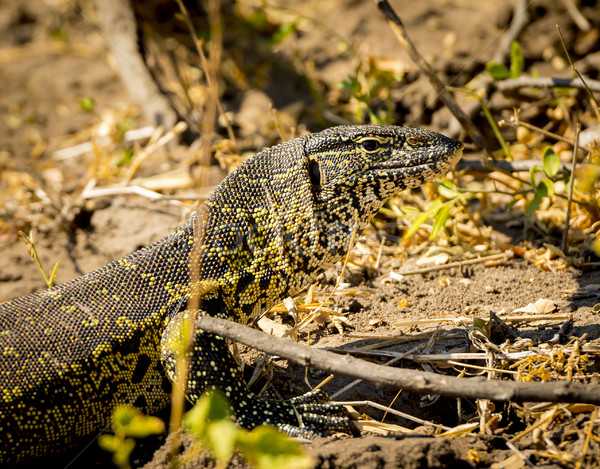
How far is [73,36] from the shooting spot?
38.8 ft

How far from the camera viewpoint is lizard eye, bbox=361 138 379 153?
Result: 14.3 ft

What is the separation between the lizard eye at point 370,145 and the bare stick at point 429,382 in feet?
5.53

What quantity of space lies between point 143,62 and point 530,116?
5251 mm

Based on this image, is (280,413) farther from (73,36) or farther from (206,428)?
(73,36)

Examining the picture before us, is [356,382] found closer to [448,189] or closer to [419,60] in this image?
[448,189]

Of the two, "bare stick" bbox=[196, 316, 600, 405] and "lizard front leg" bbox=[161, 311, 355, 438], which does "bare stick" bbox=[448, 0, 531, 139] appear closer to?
"lizard front leg" bbox=[161, 311, 355, 438]

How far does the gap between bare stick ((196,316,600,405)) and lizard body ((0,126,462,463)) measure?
26.1 inches

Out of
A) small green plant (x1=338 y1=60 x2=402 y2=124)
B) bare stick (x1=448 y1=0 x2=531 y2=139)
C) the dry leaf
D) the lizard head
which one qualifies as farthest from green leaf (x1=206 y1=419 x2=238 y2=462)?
bare stick (x1=448 y1=0 x2=531 y2=139)

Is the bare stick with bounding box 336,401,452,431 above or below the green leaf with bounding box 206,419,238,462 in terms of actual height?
below

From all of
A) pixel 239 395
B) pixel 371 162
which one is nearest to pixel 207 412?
pixel 239 395

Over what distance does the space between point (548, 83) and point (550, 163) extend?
5.05 ft

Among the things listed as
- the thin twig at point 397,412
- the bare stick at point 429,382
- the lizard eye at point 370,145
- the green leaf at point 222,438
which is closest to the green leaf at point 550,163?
the lizard eye at point 370,145

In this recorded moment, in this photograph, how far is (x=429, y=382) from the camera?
307 cm

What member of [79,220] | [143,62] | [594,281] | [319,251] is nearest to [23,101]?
[143,62]
